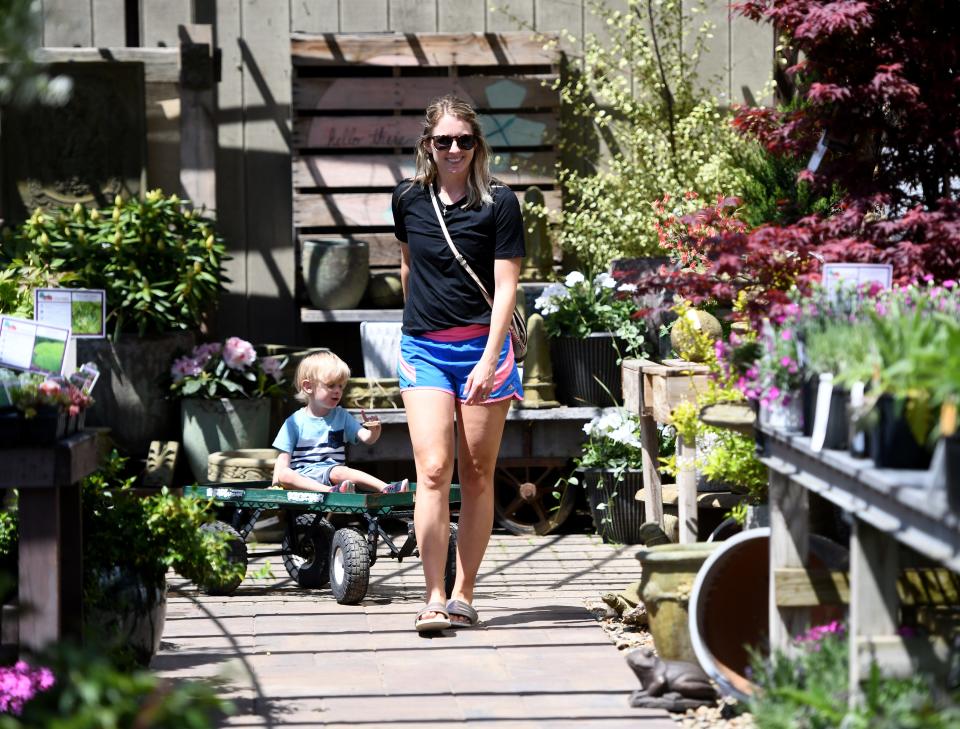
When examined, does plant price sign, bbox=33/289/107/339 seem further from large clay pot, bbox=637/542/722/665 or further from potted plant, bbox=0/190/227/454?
potted plant, bbox=0/190/227/454

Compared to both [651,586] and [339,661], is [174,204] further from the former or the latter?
[651,586]

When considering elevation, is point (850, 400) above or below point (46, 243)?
below

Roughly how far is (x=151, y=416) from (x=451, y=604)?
118 inches

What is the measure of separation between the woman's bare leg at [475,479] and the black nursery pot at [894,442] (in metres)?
1.96

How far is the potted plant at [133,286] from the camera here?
7.36 m

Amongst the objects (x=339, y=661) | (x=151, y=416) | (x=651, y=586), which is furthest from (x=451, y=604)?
(x=151, y=416)

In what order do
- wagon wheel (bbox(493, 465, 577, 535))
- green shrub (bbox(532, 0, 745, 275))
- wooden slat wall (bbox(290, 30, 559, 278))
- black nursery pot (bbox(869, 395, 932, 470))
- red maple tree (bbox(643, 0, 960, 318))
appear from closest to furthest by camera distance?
black nursery pot (bbox(869, 395, 932, 470)) < red maple tree (bbox(643, 0, 960, 318)) < wagon wheel (bbox(493, 465, 577, 535)) < green shrub (bbox(532, 0, 745, 275)) < wooden slat wall (bbox(290, 30, 559, 278))

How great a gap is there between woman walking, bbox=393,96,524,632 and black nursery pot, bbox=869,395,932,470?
191 centimetres

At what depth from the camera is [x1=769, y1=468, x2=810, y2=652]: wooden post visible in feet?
12.2

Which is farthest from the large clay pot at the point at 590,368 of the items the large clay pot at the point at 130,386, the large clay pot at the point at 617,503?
the large clay pot at the point at 130,386

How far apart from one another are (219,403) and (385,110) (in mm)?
1962

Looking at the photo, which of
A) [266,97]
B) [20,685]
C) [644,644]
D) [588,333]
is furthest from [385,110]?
[20,685]

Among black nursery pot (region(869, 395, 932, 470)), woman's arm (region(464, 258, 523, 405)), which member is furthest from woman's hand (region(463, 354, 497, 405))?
black nursery pot (region(869, 395, 932, 470))

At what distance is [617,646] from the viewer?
471 centimetres
